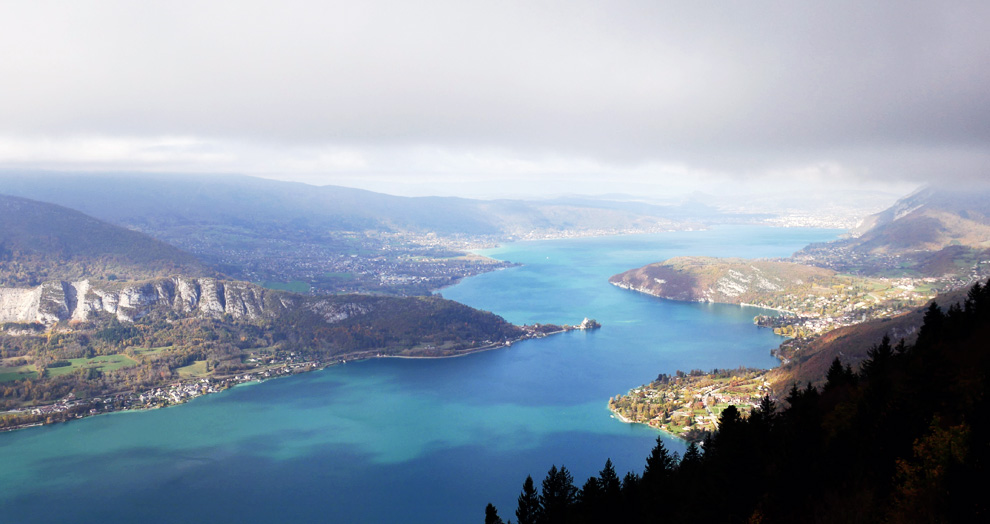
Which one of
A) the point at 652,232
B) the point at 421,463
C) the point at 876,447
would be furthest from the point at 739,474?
the point at 652,232

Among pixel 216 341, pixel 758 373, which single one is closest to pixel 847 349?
pixel 758 373

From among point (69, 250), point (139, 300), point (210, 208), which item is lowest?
point (139, 300)

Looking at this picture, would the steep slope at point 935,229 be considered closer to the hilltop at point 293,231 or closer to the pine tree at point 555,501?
the hilltop at point 293,231

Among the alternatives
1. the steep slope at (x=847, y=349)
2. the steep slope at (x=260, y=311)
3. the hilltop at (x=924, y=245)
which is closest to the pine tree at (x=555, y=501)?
the steep slope at (x=847, y=349)

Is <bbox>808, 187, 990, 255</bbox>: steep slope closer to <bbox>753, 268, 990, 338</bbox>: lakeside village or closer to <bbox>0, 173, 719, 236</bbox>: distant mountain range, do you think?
<bbox>753, 268, 990, 338</bbox>: lakeside village

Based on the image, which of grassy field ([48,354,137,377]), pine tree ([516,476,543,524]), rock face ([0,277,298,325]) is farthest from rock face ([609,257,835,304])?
pine tree ([516,476,543,524])

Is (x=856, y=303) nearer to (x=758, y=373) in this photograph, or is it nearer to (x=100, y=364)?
(x=758, y=373)
